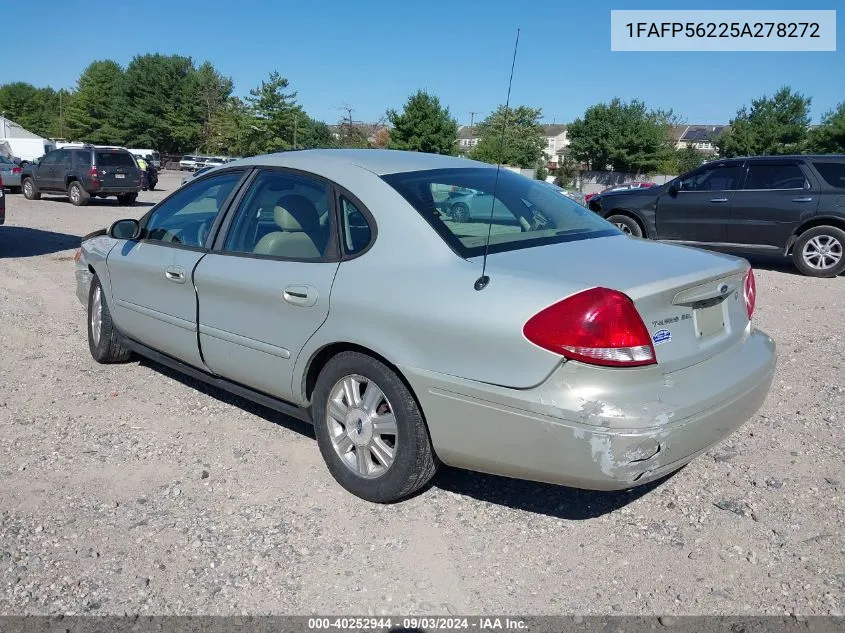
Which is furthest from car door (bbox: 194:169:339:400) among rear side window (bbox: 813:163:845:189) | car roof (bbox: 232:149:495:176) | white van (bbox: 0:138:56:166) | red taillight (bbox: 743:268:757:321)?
white van (bbox: 0:138:56:166)

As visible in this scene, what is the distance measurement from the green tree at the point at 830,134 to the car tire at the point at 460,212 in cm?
5926

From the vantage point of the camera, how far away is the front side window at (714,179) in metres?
11.4

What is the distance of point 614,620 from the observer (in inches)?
106

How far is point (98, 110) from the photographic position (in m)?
94.2

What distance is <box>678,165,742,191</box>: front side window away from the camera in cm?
1142

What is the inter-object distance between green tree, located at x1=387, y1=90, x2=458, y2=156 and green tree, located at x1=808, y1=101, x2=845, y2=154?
28.7 meters

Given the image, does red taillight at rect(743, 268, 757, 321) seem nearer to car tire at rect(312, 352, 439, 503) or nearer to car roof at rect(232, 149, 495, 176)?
car roof at rect(232, 149, 495, 176)

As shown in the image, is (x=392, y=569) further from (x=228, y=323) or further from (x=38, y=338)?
(x=38, y=338)

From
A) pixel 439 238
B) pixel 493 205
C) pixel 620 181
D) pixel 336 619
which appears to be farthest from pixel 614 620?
pixel 620 181

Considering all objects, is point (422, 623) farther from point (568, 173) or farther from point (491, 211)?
point (568, 173)

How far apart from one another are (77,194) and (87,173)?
2.98ft

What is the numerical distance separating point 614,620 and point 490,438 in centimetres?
80

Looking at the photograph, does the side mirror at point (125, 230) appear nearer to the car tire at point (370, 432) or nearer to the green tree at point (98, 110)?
the car tire at point (370, 432)

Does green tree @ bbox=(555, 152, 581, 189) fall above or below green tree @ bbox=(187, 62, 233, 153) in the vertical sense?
below
